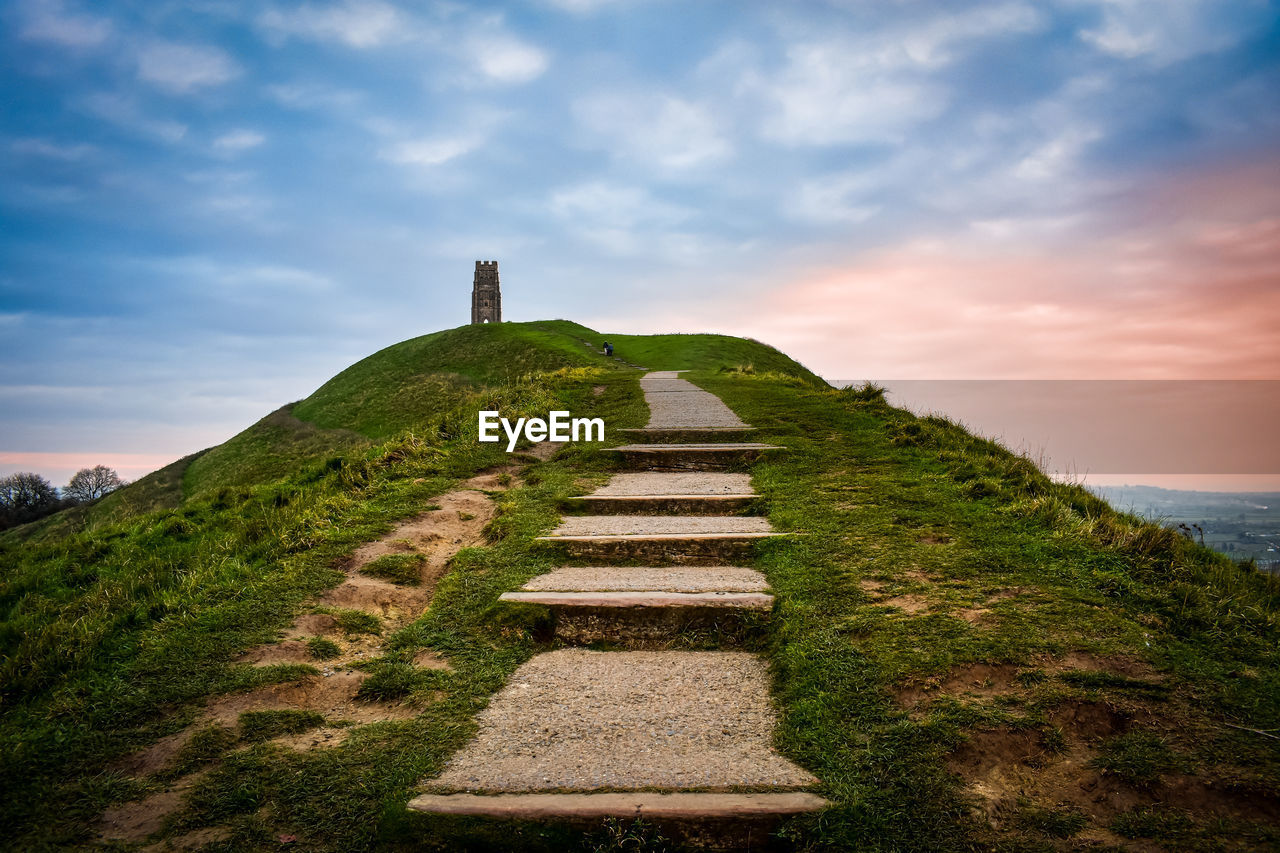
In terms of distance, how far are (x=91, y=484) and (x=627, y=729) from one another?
54527 mm

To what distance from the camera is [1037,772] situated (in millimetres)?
3080

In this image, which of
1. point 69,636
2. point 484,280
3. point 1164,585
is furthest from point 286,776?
point 484,280

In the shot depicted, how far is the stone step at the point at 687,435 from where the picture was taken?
1023 cm

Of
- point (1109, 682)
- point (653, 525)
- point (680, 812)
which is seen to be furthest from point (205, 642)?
point (1109, 682)

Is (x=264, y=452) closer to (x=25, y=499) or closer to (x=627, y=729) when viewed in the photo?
(x=25, y=499)

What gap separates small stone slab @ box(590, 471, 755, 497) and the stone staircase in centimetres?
38

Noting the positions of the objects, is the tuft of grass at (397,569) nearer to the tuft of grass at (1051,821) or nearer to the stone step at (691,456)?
the stone step at (691,456)

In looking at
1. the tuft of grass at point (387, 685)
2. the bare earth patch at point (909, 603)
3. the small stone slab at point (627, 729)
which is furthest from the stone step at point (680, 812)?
the bare earth patch at point (909, 603)

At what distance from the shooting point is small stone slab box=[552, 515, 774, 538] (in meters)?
6.26

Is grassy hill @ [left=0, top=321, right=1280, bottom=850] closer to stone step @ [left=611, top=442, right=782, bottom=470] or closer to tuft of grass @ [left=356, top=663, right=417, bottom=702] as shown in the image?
tuft of grass @ [left=356, top=663, right=417, bottom=702]

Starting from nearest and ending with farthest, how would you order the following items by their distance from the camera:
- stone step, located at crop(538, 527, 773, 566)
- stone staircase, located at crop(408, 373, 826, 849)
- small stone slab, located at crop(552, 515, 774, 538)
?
stone staircase, located at crop(408, 373, 826, 849)
stone step, located at crop(538, 527, 773, 566)
small stone slab, located at crop(552, 515, 774, 538)

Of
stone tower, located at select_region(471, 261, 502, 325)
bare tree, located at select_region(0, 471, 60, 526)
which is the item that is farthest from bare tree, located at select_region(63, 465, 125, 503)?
stone tower, located at select_region(471, 261, 502, 325)

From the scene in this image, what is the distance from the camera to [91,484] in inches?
1741

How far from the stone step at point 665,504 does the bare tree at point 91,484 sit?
155 feet
